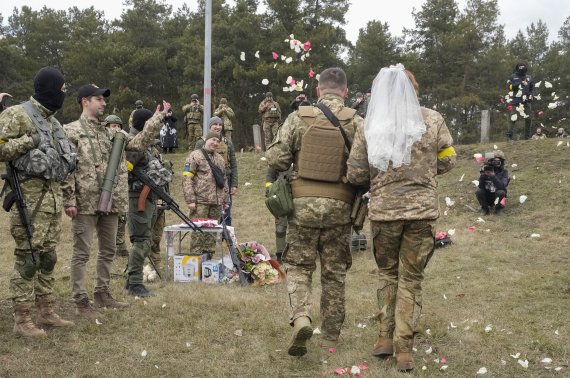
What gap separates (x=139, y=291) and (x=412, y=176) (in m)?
3.90

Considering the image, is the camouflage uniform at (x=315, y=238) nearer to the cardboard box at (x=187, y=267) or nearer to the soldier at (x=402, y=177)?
the soldier at (x=402, y=177)

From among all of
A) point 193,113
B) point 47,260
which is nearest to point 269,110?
point 193,113

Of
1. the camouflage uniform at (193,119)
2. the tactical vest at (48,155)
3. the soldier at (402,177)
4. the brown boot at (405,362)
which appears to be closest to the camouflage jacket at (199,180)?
the tactical vest at (48,155)

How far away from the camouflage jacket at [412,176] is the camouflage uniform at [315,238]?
33 cm

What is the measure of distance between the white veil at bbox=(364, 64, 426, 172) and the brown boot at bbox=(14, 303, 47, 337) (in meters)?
3.30

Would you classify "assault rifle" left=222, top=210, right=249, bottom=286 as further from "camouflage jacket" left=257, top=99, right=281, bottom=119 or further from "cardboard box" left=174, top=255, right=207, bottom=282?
"camouflage jacket" left=257, top=99, right=281, bottom=119

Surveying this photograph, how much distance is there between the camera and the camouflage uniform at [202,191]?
8172 millimetres

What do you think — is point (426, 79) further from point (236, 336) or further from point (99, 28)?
point (236, 336)

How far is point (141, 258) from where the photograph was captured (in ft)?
21.6

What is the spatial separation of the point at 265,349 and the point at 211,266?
2814 mm

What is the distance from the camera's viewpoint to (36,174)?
15.6ft

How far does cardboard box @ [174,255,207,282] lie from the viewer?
7.46 metres

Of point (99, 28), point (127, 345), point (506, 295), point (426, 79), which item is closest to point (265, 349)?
point (127, 345)

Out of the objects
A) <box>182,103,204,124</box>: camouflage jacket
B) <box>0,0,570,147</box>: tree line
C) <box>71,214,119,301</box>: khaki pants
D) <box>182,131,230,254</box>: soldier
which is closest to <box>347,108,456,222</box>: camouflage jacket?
<box>71,214,119,301</box>: khaki pants
